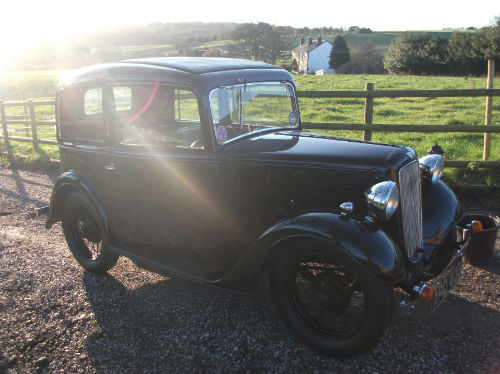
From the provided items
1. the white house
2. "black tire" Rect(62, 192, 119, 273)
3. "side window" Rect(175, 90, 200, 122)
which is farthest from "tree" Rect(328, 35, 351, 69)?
"black tire" Rect(62, 192, 119, 273)

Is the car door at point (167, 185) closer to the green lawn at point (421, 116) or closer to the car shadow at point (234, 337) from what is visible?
the car shadow at point (234, 337)

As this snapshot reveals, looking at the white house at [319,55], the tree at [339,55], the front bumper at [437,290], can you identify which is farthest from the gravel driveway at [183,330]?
the white house at [319,55]

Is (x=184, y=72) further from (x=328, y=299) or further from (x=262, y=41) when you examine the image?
(x=262, y=41)

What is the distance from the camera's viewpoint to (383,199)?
236cm

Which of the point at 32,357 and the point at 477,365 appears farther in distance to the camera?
the point at 32,357

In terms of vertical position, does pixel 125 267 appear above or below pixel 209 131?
below

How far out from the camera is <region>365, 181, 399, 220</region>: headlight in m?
2.37

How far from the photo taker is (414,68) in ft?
117

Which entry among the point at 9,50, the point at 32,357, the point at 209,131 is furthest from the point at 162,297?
the point at 9,50

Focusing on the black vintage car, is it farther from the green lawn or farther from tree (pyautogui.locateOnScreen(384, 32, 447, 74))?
tree (pyautogui.locateOnScreen(384, 32, 447, 74))

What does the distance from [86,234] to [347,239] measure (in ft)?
8.94

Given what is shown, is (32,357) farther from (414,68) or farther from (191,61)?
(414,68)

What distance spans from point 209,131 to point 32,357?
1978mm

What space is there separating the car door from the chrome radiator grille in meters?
1.21
